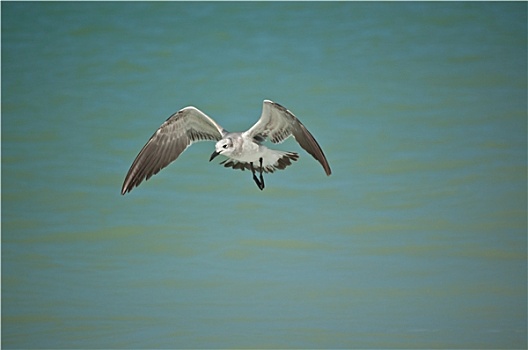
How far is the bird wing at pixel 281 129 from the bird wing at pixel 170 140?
1.11ft

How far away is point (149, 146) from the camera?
6.29m

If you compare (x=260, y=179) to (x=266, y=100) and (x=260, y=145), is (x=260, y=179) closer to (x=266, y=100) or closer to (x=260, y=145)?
(x=260, y=145)

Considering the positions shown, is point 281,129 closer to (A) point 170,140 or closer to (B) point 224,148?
(B) point 224,148

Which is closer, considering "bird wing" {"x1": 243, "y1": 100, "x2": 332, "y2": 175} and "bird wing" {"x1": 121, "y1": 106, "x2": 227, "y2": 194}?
"bird wing" {"x1": 243, "y1": 100, "x2": 332, "y2": 175}

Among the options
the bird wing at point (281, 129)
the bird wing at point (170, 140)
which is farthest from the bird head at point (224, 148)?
the bird wing at point (170, 140)

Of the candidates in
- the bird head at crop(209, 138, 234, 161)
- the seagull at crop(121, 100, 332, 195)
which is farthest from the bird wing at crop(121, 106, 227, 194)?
the bird head at crop(209, 138, 234, 161)

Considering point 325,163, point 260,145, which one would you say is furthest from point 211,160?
point 325,163

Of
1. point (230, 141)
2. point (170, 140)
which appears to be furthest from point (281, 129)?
point (170, 140)

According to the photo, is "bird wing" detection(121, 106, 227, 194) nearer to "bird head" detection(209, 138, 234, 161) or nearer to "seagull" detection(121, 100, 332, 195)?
"seagull" detection(121, 100, 332, 195)

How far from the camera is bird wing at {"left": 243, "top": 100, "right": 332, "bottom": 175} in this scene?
226 inches

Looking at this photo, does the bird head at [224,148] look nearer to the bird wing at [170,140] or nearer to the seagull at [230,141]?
the seagull at [230,141]

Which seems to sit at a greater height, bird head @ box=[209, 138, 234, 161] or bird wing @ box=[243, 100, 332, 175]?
bird wing @ box=[243, 100, 332, 175]

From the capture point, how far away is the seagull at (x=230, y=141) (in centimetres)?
589

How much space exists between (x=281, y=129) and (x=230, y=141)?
1.29 feet
